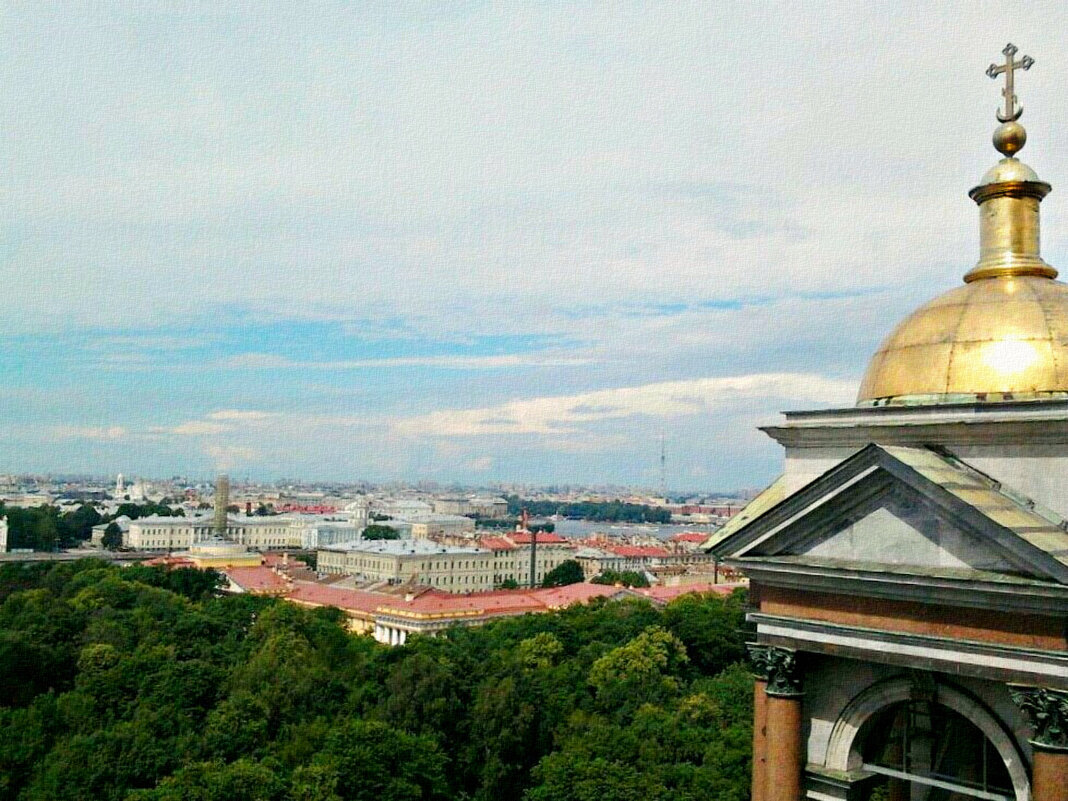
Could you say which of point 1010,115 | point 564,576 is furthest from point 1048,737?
point 564,576

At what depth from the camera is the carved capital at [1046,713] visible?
11273 mm

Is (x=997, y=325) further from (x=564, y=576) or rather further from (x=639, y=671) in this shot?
(x=564, y=576)

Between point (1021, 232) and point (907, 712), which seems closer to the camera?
point (907, 712)

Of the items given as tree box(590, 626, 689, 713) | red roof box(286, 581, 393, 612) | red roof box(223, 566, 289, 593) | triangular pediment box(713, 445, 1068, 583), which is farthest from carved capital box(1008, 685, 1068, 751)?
red roof box(223, 566, 289, 593)

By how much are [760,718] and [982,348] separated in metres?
6.38

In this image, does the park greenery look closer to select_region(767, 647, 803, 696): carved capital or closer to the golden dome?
select_region(767, 647, 803, 696): carved capital

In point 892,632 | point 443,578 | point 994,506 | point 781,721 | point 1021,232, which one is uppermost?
point 1021,232

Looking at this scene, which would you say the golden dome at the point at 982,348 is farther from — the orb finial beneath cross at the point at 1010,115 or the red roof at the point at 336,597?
the red roof at the point at 336,597

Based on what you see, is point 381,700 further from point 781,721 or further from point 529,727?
point 781,721

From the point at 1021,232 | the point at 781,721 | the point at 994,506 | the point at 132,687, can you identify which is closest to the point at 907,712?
the point at 781,721

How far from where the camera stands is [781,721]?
14023 millimetres

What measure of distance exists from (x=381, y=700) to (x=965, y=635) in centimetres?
5021

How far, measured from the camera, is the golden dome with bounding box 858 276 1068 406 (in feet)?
43.4

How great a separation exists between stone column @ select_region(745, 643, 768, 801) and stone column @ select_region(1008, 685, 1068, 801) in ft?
11.7
